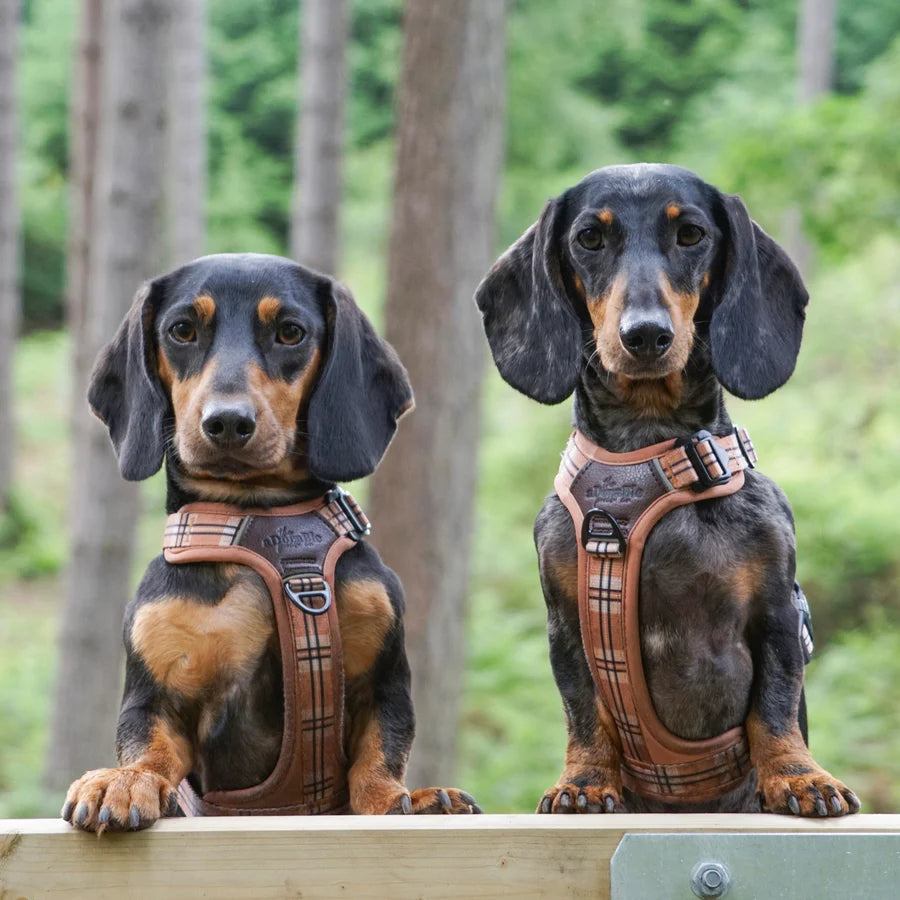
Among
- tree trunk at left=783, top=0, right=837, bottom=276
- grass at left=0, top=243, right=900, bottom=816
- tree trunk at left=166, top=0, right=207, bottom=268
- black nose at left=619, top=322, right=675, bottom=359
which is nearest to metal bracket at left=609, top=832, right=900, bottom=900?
black nose at left=619, top=322, right=675, bottom=359

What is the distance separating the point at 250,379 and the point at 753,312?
1.25 m

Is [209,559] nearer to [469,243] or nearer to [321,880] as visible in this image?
[321,880]

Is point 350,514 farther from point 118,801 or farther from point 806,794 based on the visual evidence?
point 806,794

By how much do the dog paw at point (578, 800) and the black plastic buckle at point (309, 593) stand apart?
68cm

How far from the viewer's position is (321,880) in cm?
287

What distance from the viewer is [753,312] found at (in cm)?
351

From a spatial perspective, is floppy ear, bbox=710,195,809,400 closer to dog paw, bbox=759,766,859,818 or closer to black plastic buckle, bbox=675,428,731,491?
black plastic buckle, bbox=675,428,731,491

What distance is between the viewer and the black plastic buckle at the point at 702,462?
340cm

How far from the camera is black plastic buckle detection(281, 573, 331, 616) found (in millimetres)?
3363

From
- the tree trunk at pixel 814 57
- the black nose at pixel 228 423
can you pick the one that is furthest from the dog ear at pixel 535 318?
the tree trunk at pixel 814 57

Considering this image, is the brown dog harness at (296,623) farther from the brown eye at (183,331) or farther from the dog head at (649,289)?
the dog head at (649,289)

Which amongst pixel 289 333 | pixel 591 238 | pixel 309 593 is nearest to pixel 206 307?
pixel 289 333

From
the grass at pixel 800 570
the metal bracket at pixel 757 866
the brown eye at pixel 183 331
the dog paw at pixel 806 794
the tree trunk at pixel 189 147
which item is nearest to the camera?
the metal bracket at pixel 757 866

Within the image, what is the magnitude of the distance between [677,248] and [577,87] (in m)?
26.1
